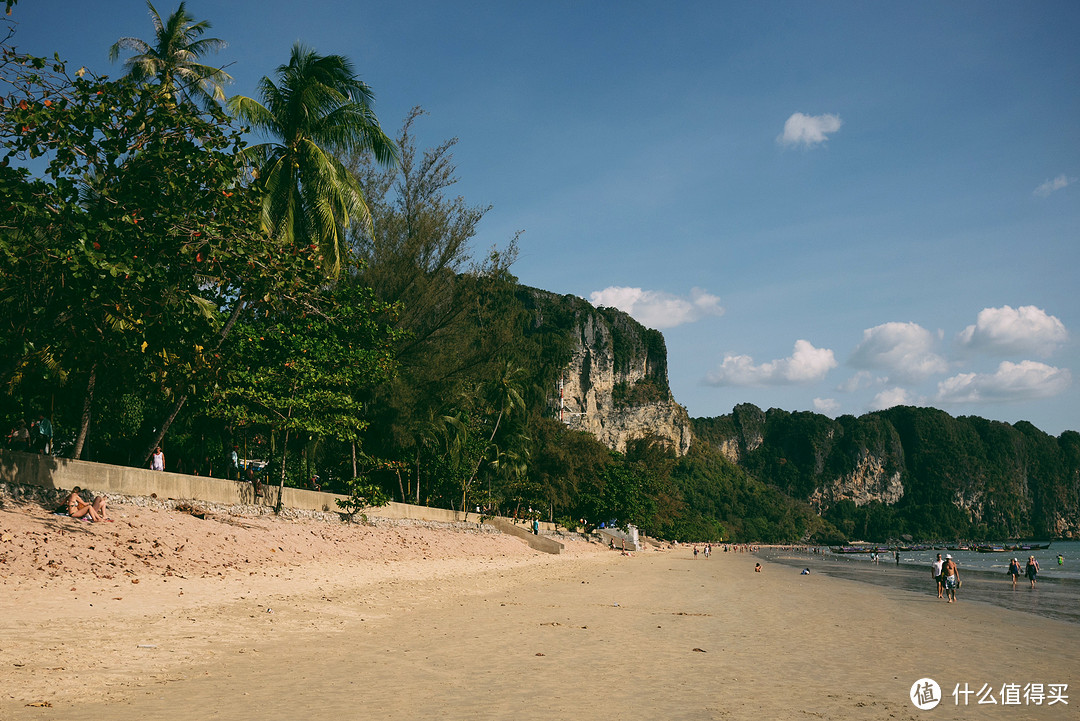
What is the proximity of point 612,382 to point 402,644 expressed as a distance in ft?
569

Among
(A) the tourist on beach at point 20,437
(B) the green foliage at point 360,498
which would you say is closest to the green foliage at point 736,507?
(B) the green foliage at point 360,498

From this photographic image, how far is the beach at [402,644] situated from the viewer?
6.45 meters

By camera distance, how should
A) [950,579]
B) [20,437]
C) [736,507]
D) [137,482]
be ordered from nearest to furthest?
[137,482] < [20,437] < [950,579] < [736,507]

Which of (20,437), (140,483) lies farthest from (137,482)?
(20,437)

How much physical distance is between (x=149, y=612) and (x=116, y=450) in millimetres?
15617

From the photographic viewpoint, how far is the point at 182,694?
246 inches

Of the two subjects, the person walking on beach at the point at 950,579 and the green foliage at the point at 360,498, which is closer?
the person walking on beach at the point at 950,579

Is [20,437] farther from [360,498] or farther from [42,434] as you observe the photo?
[360,498]

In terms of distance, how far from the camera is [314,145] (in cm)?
2339

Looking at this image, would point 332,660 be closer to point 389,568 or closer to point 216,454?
point 389,568

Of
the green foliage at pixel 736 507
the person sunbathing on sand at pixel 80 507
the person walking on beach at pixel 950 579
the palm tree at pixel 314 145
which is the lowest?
the green foliage at pixel 736 507

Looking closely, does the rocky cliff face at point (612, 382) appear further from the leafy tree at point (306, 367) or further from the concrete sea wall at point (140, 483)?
the concrete sea wall at point (140, 483)

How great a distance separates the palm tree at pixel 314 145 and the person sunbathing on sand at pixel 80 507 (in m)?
10.1

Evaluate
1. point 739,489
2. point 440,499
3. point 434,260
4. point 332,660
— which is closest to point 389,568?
point 332,660
